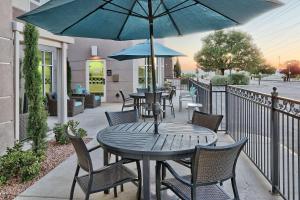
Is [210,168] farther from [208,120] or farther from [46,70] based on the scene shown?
[46,70]

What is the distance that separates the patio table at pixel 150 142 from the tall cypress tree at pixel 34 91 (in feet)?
6.70

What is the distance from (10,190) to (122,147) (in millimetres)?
2065

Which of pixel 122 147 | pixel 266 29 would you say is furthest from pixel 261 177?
pixel 266 29

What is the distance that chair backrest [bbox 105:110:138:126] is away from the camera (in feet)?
15.5

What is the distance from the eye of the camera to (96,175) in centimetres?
340

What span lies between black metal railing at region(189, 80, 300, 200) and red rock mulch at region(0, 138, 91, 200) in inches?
132

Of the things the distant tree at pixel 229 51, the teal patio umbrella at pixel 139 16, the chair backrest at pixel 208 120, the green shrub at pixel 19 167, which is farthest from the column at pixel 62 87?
the distant tree at pixel 229 51

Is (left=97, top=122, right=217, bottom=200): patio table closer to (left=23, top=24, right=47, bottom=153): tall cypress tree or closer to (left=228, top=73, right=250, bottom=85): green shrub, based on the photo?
(left=23, top=24, right=47, bottom=153): tall cypress tree

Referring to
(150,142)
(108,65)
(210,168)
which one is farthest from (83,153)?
(108,65)

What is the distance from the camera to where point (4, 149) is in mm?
5359

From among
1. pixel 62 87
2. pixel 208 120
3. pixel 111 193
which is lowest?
pixel 111 193

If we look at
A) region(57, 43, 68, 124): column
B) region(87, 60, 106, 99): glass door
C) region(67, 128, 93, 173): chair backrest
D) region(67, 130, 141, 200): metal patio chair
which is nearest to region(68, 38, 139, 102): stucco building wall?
region(87, 60, 106, 99): glass door

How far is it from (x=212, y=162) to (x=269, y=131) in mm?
3009

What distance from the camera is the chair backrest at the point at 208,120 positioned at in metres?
A: 4.25
